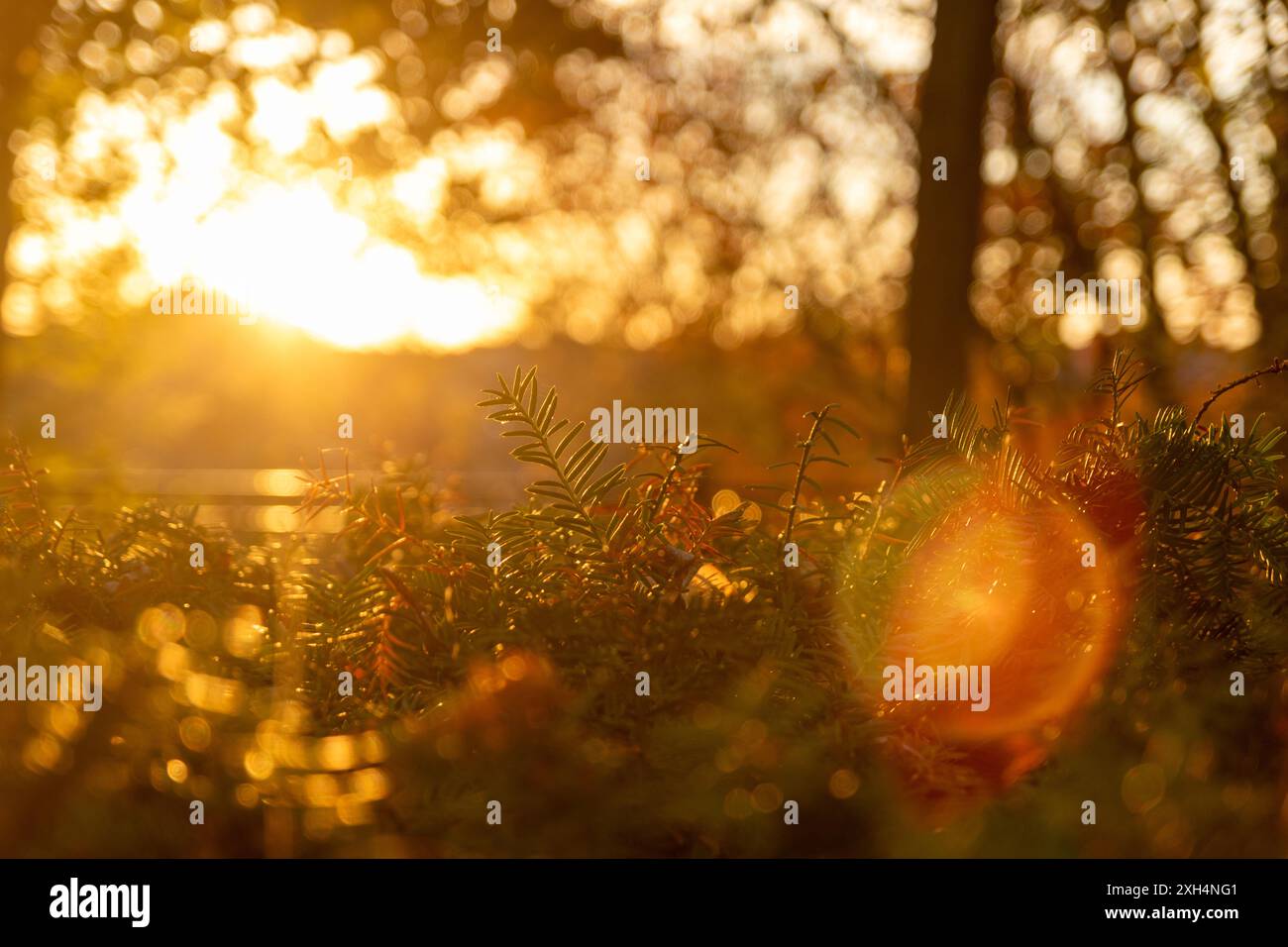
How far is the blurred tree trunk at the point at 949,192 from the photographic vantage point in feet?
9.23

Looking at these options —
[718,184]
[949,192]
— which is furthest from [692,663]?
[718,184]

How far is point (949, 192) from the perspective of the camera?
9.46 ft

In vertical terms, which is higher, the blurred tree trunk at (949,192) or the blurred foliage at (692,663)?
the blurred tree trunk at (949,192)

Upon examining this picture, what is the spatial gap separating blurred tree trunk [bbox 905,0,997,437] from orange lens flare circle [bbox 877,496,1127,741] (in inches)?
76.9

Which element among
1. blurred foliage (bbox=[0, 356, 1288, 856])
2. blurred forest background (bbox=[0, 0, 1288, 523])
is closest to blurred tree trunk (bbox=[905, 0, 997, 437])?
blurred forest background (bbox=[0, 0, 1288, 523])

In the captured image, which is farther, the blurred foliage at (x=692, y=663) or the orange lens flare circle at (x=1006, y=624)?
the orange lens flare circle at (x=1006, y=624)

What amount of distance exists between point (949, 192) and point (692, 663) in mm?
2478

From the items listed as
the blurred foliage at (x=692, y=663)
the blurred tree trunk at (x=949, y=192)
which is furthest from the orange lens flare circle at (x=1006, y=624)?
the blurred tree trunk at (x=949, y=192)

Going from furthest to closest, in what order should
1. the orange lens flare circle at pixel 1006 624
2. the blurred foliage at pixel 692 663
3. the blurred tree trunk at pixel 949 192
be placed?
the blurred tree trunk at pixel 949 192 < the orange lens flare circle at pixel 1006 624 < the blurred foliage at pixel 692 663

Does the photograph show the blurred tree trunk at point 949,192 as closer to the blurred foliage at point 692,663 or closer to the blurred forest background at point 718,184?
the blurred forest background at point 718,184

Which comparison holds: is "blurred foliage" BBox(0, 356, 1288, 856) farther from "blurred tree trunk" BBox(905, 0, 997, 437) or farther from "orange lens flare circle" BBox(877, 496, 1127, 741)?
"blurred tree trunk" BBox(905, 0, 997, 437)

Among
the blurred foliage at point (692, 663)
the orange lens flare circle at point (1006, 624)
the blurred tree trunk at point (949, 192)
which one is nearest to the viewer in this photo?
the blurred foliage at point (692, 663)

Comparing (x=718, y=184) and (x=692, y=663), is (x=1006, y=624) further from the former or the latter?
(x=718, y=184)

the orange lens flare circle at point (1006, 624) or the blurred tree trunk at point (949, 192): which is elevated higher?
the blurred tree trunk at point (949, 192)
